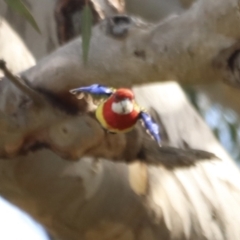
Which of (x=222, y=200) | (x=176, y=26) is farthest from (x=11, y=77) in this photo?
(x=222, y=200)

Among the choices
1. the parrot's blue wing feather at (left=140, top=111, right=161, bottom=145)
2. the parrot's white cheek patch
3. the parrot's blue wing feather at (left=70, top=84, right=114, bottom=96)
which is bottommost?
the parrot's blue wing feather at (left=140, top=111, right=161, bottom=145)

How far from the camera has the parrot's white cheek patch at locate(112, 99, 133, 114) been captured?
1.60 ft

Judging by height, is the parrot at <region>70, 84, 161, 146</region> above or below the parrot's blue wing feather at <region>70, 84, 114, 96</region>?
below

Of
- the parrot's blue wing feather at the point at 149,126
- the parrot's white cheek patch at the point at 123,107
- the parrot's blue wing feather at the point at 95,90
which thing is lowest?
the parrot's blue wing feather at the point at 149,126

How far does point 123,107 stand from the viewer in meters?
0.49

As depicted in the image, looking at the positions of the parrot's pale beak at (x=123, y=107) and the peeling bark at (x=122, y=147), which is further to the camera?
the parrot's pale beak at (x=123, y=107)

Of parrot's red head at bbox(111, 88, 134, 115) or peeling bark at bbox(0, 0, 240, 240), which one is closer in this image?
peeling bark at bbox(0, 0, 240, 240)

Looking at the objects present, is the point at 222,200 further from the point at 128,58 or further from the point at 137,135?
the point at 128,58

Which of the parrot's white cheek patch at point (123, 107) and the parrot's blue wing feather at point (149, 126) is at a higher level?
the parrot's white cheek patch at point (123, 107)

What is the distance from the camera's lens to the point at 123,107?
49 centimetres

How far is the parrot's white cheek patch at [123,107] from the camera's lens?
0.49 m

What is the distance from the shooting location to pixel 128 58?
389 millimetres

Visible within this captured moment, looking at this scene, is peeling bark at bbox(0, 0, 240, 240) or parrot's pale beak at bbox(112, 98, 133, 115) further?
parrot's pale beak at bbox(112, 98, 133, 115)

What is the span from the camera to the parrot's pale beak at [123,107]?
0.49m
